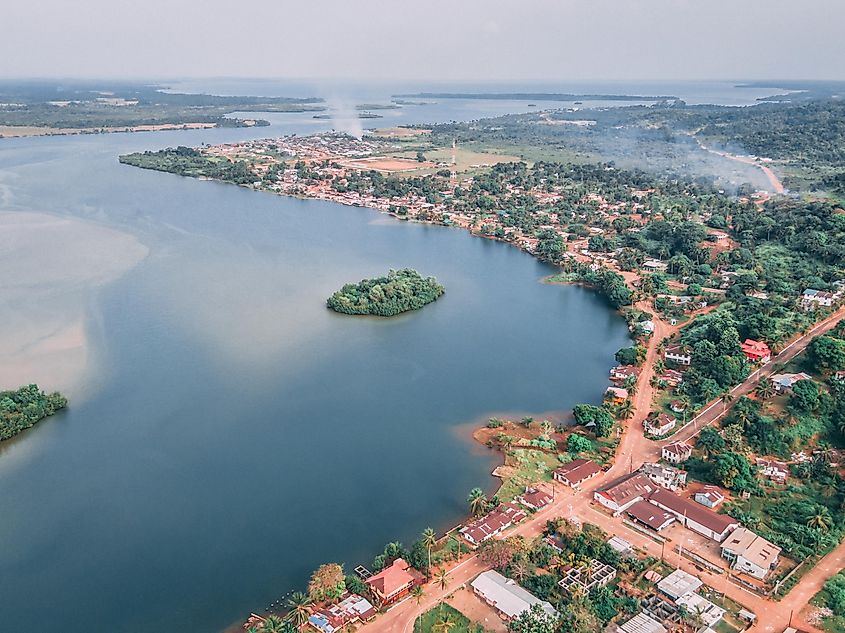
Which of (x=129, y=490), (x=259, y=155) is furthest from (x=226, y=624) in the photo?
(x=259, y=155)

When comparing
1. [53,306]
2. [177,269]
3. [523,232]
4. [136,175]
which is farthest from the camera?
[136,175]

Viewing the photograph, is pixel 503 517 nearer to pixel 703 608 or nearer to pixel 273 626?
pixel 703 608

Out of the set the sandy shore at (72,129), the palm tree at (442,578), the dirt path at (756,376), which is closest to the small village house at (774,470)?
the dirt path at (756,376)

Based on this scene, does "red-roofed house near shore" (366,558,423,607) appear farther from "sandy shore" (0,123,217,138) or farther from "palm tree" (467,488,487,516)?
"sandy shore" (0,123,217,138)

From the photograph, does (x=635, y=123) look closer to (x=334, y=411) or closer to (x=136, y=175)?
(x=136, y=175)

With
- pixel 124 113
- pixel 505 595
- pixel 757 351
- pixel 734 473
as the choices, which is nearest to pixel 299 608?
pixel 505 595

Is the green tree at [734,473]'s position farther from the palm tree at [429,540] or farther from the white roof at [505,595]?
the palm tree at [429,540]
